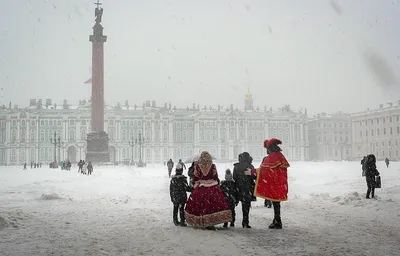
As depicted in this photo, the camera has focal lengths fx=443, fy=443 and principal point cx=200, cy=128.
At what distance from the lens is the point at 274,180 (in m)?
7.86

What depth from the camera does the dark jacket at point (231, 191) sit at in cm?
816

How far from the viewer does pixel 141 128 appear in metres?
83.1

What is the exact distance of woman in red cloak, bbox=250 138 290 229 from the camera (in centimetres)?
779

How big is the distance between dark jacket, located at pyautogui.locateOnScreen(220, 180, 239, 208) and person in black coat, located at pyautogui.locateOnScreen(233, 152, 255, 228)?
0.07 meters

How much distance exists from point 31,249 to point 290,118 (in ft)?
289

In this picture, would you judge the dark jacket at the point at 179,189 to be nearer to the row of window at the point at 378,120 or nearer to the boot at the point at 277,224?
the boot at the point at 277,224

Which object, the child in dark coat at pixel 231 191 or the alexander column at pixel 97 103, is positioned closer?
the child in dark coat at pixel 231 191

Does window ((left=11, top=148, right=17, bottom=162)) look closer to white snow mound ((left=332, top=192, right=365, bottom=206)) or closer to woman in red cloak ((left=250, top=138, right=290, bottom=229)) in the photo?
white snow mound ((left=332, top=192, right=365, bottom=206))

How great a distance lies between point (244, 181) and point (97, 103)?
32089 mm

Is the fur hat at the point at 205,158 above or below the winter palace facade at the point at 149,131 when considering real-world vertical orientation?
below

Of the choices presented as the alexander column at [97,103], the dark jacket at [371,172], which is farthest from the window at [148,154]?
the dark jacket at [371,172]

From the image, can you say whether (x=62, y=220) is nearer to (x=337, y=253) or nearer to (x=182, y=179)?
(x=182, y=179)

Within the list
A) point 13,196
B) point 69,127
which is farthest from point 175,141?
point 13,196

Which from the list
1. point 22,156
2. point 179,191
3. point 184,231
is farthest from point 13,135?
point 184,231
